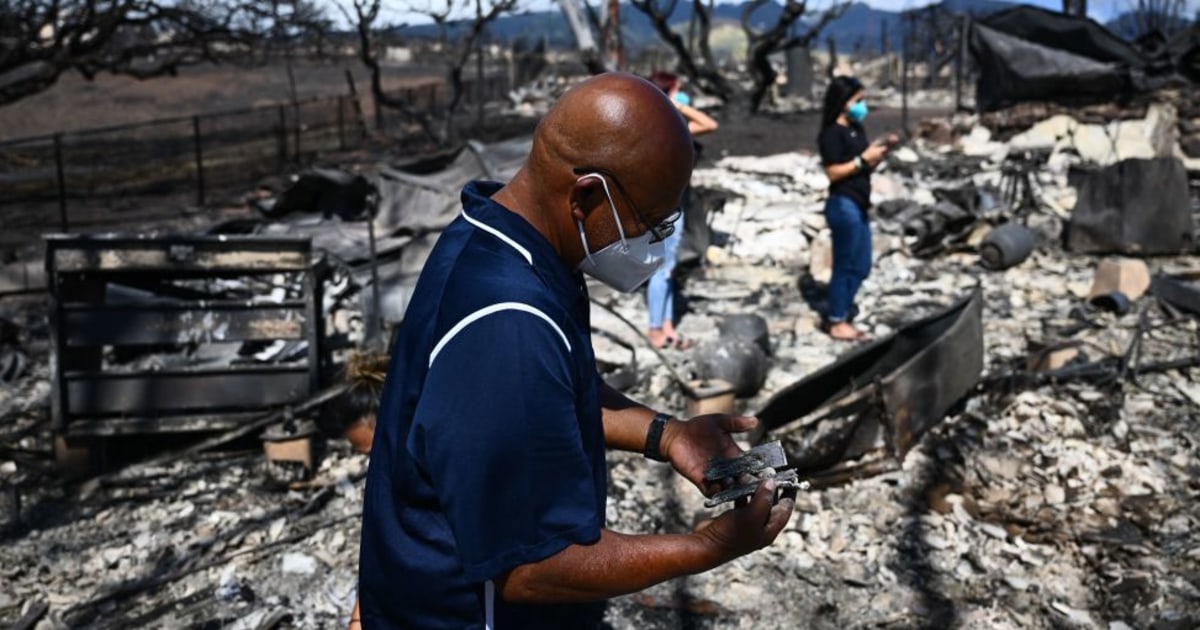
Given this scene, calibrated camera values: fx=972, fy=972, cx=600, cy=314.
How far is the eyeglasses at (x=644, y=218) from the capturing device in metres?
1.50

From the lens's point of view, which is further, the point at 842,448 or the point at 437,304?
the point at 842,448

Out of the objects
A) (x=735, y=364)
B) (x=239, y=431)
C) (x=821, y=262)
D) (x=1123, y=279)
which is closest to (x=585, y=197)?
(x=239, y=431)

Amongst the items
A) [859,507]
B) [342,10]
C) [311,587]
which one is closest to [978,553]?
[859,507]

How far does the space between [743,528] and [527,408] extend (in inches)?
15.5

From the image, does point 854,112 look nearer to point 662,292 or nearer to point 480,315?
point 662,292

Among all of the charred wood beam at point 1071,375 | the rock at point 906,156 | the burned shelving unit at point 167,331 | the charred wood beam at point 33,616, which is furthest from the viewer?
the rock at point 906,156

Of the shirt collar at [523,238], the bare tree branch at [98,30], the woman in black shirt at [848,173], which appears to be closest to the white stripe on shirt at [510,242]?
the shirt collar at [523,238]

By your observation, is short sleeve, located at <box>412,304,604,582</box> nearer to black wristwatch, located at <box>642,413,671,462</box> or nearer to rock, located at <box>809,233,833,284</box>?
black wristwatch, located at <box>642,413,671,462</box>

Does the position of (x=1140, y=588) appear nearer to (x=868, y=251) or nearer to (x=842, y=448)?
(x=842, y=448)

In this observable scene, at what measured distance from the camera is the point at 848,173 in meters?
6.52

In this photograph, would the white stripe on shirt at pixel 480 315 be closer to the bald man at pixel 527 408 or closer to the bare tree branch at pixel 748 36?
the bald man at pixel 527 408

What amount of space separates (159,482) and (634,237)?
420 cm

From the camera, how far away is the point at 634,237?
5.32 feet

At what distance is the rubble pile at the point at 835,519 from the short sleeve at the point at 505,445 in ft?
8.42
